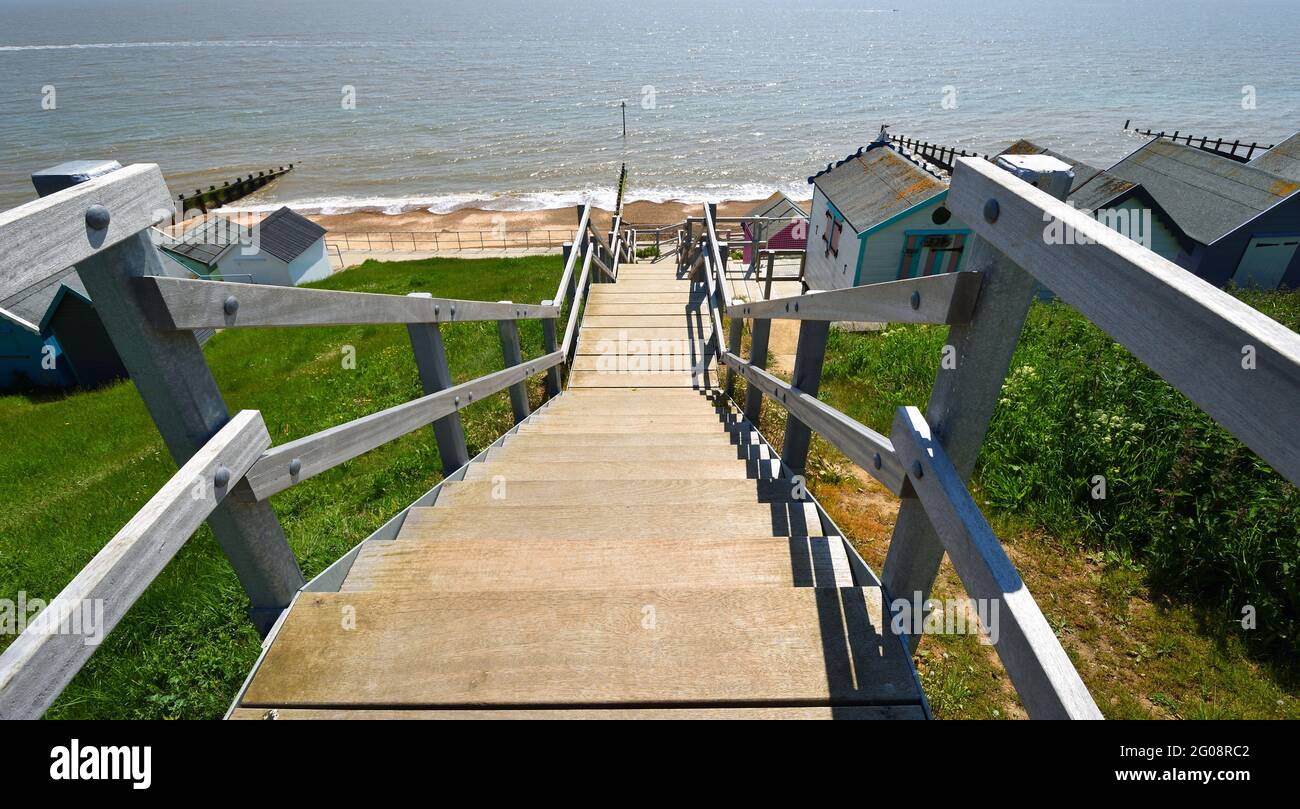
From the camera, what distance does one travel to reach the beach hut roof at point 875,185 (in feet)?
46.6

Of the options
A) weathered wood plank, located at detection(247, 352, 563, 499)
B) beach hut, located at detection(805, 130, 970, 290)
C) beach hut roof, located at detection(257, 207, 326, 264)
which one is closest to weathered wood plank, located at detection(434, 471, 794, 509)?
weathered wood plank, located at detection(247, 352, 563, 499)

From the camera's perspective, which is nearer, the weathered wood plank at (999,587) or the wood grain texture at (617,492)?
the weathered wood plank at (999,587)

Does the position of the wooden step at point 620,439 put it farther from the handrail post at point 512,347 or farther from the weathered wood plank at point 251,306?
the weathered wood plank at point 251,306

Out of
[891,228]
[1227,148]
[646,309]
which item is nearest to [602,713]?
[646,309]

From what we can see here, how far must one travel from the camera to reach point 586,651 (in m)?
1.69

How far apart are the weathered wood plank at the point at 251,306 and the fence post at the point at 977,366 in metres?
1.58

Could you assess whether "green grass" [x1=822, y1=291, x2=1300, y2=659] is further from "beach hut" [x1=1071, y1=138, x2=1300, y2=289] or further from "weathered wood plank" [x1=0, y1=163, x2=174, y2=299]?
"beach hut" [x1=1071, y1=138, x2=1300, y2=289]

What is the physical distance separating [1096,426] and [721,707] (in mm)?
4429

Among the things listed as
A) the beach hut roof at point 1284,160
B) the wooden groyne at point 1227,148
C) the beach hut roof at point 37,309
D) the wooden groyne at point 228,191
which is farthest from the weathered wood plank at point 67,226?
the wooden groyne at point 228,191

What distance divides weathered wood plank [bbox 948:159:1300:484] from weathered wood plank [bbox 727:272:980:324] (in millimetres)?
140

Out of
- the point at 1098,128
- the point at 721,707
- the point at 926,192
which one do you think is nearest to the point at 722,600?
the point at 721,707

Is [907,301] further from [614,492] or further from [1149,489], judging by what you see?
[1149,489]

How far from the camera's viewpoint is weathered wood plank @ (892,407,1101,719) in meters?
1.00
